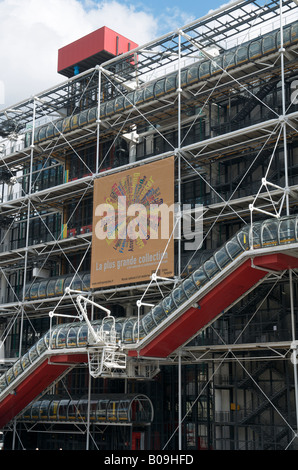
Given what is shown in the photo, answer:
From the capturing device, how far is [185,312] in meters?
27.0

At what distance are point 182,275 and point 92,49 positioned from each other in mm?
18408

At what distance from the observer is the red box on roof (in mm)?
42500

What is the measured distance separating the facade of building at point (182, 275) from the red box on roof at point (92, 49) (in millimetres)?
4037

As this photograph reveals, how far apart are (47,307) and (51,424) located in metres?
6.13

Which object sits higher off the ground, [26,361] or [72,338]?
[72,338]

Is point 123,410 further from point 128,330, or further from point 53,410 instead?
point 53,410

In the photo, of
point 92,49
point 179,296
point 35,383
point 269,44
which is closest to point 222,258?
point 179,296

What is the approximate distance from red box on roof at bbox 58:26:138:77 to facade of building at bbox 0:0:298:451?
404 centimetres

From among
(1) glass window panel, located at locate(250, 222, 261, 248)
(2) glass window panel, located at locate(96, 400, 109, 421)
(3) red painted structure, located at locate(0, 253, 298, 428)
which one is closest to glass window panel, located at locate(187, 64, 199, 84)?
(1) glass window panel, located at locate(250, 222, 261, 248)

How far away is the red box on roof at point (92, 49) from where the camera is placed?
42.5 metres

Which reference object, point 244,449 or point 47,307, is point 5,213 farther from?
point 244,449

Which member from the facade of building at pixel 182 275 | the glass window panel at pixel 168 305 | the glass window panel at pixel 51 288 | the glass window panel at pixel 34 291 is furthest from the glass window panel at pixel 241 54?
the glass window panel at pixel 34 291

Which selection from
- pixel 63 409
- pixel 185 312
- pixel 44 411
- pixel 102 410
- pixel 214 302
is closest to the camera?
pixel 214 302
